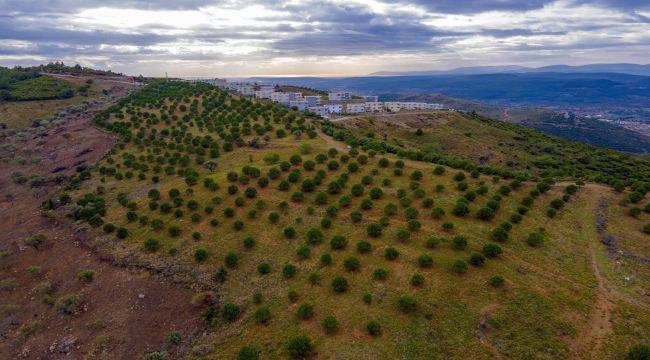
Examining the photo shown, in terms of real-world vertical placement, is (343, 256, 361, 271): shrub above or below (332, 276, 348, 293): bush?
above

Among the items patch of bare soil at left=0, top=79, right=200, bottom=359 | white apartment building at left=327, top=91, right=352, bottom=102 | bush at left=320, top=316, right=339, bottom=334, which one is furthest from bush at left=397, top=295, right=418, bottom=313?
white apartment building at left=327, top=91, right=352, bottom=102

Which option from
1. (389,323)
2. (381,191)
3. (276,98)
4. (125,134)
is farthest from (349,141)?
(276,98)

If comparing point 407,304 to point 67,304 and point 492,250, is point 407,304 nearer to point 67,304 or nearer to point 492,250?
point 492,250

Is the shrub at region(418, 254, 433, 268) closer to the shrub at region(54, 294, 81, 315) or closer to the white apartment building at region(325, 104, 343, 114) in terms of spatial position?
the shrub at region(54, 294, 81, 315)

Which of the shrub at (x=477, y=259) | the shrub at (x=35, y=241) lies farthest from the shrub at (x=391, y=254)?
Answer: the shrub at (x=35, y=241)

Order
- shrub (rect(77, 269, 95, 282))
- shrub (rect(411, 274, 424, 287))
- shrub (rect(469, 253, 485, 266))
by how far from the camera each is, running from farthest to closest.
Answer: shrub (rect(77, 269, 95, 282)) < shrub (rect(469, 253, 485, 266)) < shrub (rect(411, 274, 424, 287))
